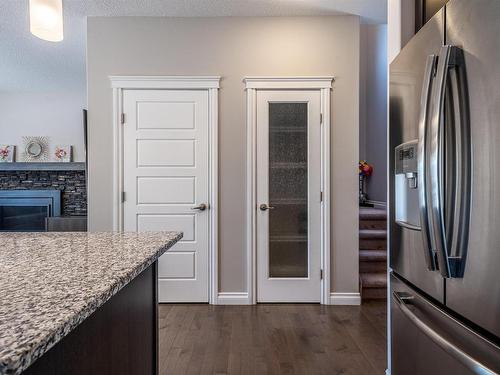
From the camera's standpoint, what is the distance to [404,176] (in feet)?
4.40

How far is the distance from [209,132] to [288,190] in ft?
3.01

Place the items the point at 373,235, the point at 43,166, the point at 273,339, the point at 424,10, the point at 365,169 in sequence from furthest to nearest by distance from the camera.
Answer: the point at 43,166 < the point at 365,169 < the point at 373,235 < the point at 273,339 < the point at 424,10

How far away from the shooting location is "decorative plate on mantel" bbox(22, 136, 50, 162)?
228 inches

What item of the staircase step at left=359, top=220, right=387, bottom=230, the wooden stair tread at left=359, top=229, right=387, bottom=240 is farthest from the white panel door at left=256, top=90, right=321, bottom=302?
the staircase step at left=359, top=220, right=387, bottom=230

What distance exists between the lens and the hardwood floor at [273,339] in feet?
6.86

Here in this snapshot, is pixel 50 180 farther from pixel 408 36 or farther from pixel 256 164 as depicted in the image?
pixel 408 36

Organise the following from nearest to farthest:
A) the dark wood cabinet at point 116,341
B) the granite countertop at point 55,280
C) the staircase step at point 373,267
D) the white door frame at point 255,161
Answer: the granite countertop at point 55,280 → the dark wood cabinet at point 116,341 → the white door frame at point 255,161 → the staircase step at point 373,267

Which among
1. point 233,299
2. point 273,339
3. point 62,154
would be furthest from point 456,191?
point 62,154

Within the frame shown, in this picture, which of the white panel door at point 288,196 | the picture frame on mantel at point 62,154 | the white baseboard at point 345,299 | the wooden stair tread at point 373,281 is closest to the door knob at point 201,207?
the white panel door at point 288,196

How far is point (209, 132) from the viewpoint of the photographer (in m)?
3.16

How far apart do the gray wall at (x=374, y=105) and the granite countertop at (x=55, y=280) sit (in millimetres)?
4284

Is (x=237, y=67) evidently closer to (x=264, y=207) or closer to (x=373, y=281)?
(x=264, y=207)

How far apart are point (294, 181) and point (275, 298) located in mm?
1106

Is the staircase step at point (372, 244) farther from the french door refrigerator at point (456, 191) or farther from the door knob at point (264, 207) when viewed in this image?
the french door refrigerator at point (456, 191)
